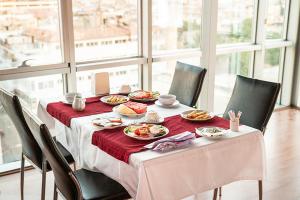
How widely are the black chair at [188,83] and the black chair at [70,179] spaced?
1044 mm

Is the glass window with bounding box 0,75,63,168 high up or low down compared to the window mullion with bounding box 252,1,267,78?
down

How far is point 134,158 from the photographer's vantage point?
1786mm

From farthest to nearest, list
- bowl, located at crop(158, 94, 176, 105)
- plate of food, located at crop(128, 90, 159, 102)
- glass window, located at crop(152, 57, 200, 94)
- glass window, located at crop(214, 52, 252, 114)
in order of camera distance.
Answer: glass window, located at crop(214, 52, 252, 114)
glass window, located at crop(152, 57, 200, 94)
plate of food, located at crop(128, 90, 159, 102)
bowl, located at crop(158, 94, 176, 105)

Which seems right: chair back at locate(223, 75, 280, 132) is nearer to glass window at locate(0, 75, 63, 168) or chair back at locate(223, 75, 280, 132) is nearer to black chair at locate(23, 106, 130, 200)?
black chair at locate(23, 106, 130, 200)

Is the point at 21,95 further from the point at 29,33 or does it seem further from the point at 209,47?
the point at 209,47

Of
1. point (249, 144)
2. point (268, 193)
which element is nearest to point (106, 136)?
point (249, 144)

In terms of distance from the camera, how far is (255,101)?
246cm

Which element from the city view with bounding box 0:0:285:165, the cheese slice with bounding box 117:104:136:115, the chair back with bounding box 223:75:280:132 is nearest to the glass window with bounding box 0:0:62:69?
the city view with bounding box 0:0:285:165

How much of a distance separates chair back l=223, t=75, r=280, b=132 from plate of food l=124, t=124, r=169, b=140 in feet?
2.18

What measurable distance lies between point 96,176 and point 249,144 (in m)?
0.86

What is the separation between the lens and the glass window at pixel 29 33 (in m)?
3.01

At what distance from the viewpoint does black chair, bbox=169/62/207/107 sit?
113 inches

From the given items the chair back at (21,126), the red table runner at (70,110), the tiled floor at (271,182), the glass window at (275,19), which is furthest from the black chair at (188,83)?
the glass window at (275,19)

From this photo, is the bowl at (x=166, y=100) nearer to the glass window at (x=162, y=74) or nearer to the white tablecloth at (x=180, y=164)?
the white tablecloth at (x=180, y=164)
